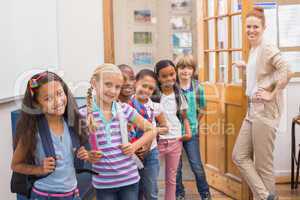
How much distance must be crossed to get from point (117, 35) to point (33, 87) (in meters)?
4.14

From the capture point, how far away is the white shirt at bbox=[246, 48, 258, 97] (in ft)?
10.3

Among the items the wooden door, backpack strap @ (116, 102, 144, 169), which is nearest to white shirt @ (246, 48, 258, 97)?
the wooden door

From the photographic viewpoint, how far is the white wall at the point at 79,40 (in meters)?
3.83

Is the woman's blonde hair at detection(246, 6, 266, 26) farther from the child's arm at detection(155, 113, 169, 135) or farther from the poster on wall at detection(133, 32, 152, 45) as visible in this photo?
→ the poster on wall at detection(133, 32, 152, 45)

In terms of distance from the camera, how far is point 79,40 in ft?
12.6

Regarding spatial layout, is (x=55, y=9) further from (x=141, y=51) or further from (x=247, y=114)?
(x=141, y=51)

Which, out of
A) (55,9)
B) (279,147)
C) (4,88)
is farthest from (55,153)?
(279,147)

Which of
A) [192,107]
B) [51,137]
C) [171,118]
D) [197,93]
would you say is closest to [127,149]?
[51,137]

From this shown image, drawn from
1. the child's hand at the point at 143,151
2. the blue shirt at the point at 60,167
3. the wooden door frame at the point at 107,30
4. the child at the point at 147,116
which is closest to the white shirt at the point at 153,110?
the child at the point at 147,116

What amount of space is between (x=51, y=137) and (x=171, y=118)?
126 cm

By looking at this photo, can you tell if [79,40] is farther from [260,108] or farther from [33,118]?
[33,118]

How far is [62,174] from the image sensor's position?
1.80 meters

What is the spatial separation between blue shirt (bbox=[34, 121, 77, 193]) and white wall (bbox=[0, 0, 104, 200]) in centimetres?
206

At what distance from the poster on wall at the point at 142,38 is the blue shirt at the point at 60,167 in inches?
169
